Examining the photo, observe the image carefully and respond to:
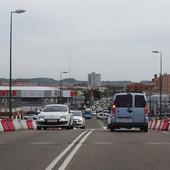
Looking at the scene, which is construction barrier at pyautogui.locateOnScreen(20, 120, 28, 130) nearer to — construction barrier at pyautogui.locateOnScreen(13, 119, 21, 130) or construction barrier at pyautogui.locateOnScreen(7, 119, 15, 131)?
construction barrier at pyautogui.locateOnScreen(13, 119, 21, 130)

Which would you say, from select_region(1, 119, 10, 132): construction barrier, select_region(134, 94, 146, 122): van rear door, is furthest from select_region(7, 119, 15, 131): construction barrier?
select_region(134, 94, 146, 122): van rear door

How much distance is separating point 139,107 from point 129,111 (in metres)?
0.58

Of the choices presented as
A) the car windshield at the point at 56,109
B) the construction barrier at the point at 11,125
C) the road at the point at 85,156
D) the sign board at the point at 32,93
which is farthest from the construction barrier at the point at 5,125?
the sign board at the point at 32,93

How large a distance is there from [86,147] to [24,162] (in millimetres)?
4661

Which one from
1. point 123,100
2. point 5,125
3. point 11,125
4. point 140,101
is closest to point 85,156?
point 123,100

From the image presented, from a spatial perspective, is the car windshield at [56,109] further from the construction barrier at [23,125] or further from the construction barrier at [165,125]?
the construction barrier at [165,125]

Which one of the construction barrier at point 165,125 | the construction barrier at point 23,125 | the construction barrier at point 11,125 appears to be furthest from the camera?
the construction barrier at point 23,125

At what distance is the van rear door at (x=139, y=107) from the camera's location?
31.3m

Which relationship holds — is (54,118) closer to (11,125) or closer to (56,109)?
(56,109)

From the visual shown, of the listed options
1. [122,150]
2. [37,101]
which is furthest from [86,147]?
[37,101]

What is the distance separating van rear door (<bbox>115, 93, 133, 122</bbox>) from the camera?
31375mm

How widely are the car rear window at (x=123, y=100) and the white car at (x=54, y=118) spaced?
3.36 meters

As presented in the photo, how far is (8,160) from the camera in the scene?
14.6 meters

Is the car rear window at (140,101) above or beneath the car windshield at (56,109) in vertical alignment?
above
